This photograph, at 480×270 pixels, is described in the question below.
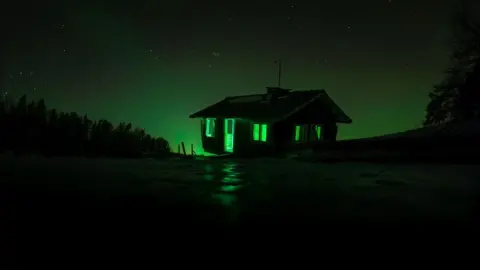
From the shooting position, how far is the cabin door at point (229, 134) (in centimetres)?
3291

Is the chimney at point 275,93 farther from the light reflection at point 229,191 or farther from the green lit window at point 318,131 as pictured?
the light reflection at point 229,191

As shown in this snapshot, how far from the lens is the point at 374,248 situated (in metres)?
5.59

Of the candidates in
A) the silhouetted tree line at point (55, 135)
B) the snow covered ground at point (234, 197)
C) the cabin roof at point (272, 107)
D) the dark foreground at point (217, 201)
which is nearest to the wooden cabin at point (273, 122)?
the cabin roof at point (272, 107)

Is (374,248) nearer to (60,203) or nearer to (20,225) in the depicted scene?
(20,225)

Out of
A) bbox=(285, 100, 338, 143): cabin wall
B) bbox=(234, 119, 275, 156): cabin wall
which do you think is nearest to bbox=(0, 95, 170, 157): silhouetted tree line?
bbox=(234, 119, 275, 156): cabin wall

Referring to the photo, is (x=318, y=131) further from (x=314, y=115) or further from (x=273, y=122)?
(x=273, y=122)

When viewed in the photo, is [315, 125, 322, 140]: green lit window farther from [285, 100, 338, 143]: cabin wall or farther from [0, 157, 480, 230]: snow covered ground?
[0, 157, 480, 230]: snow covered ground

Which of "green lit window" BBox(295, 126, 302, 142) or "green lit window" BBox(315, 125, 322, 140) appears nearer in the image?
"green lit window" BBox(295, 126, 302, 142)

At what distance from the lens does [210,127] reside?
116 feet

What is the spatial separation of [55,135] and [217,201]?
1914cm

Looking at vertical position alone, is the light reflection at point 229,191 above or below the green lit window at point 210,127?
below

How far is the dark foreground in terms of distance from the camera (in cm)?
688

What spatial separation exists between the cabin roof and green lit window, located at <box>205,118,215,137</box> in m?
0.59

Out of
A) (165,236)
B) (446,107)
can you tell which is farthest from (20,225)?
(446,107)
